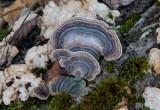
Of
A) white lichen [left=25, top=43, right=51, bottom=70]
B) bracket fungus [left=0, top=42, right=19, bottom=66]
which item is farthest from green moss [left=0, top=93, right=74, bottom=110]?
bracket fungus [left=0, top=42, right=19, bottom=66]

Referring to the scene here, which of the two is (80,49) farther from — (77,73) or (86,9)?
(86,9)

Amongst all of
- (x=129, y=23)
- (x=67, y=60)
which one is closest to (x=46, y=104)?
(x=67, y=60)

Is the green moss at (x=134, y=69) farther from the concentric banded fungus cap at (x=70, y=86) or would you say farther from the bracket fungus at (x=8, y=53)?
the bracket fungus at (x=8, y=53)

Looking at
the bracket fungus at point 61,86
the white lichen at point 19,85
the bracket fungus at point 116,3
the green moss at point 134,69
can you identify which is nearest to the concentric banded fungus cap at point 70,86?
the bracket fungus at point 61,86

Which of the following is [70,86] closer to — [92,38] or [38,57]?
[92,38]

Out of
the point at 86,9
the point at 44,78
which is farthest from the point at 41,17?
the point at 44,78

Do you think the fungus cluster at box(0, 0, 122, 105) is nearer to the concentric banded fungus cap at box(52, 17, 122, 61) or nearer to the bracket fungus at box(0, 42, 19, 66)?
the concentric banded fungus cap at box(52, 17, 122, 61)
